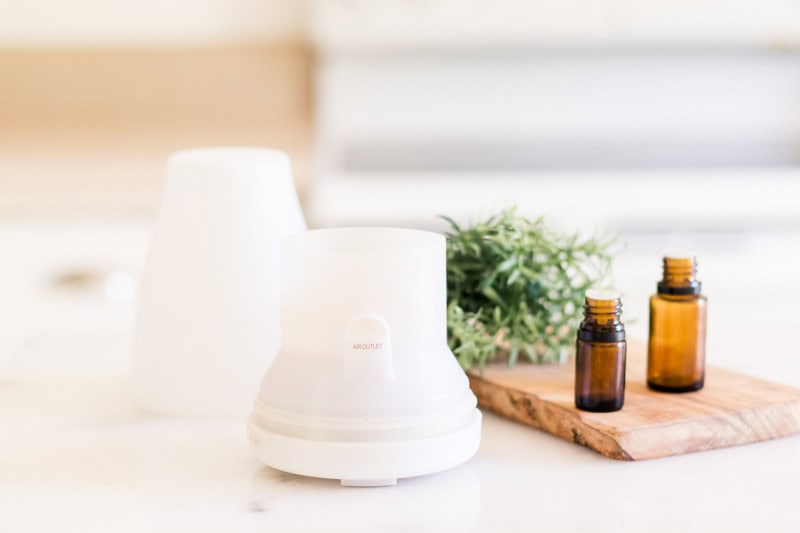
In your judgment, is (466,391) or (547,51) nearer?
(466,391)

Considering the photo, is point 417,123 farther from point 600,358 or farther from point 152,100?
point 600,358

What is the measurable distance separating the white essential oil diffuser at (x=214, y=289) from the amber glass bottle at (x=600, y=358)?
11.5 inches

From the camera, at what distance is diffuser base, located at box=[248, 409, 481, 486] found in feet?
2.58

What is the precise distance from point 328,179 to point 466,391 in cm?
194

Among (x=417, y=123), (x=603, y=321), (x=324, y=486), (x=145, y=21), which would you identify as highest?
(x=145, y=21)

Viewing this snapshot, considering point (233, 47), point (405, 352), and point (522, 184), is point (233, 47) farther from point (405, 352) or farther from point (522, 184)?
point (405, 352)

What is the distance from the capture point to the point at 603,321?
909mm

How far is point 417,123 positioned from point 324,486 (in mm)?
2392

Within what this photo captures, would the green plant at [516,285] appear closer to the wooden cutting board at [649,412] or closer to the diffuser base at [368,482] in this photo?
the wooden cutting board at [649,412]

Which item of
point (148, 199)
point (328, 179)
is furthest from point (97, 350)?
point (148, 199)

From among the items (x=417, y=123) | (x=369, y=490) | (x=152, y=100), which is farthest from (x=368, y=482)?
(x=152, y=100)

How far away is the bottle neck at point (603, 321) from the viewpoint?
90 centimetres

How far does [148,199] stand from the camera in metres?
3.05

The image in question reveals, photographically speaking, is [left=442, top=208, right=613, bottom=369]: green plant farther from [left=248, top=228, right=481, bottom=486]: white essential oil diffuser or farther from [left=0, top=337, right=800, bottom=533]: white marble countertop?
[left=248, top=228, right=481, bottom=486]: white essential oil diffuser
